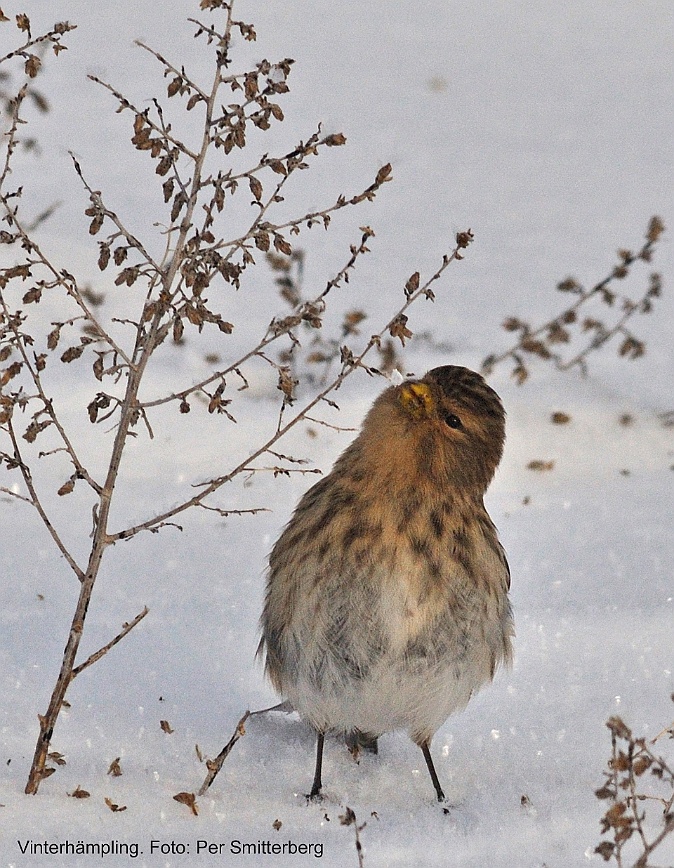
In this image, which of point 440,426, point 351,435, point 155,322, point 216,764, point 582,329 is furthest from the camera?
point 582,329

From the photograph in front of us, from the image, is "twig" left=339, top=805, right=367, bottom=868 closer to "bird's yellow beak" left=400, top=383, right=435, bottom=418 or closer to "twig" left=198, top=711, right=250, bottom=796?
"twig" left=198, top=711, right=250, bottom=796

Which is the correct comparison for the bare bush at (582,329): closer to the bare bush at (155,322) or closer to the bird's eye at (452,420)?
the bare bush at (155,322)

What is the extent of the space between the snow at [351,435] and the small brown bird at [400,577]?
275 mm

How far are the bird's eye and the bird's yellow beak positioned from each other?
0.06 m

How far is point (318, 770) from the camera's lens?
381 cm

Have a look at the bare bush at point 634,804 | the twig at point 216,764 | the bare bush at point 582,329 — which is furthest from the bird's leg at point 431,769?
the bare bush at point 582,329

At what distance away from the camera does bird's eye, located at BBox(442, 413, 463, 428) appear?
3799 mm

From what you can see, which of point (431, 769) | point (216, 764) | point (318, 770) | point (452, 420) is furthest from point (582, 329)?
point (216, 764)

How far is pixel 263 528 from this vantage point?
5.34m

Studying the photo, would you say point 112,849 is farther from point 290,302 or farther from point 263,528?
point 290,302

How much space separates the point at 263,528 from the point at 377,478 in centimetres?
162

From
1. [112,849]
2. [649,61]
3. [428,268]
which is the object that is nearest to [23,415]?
[428,268]

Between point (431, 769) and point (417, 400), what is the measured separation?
40.7 inches

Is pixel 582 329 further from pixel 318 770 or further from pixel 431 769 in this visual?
pixel 318 770
